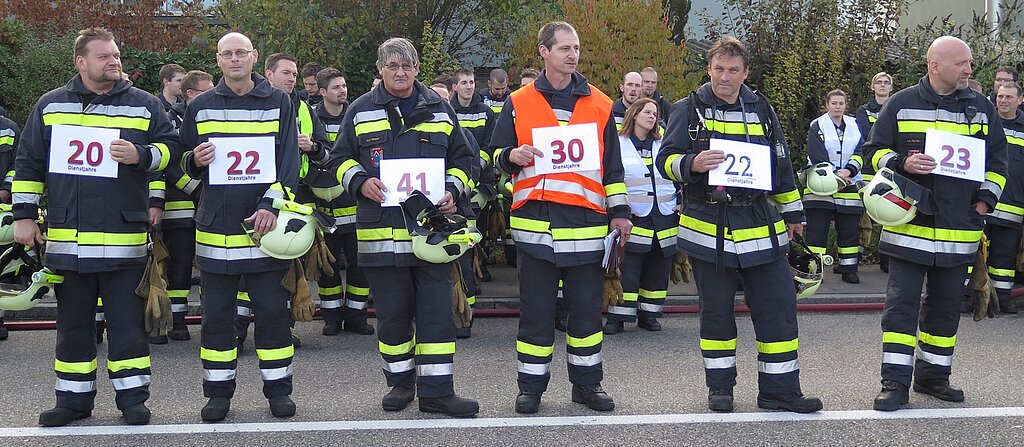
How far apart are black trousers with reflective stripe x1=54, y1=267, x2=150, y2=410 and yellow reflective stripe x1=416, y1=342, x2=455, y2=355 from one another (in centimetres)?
149

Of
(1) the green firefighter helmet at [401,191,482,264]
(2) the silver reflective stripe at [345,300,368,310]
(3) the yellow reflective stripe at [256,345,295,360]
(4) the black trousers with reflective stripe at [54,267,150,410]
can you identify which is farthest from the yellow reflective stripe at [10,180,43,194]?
(2) the silver reflective stripe at [345,300,368,310]

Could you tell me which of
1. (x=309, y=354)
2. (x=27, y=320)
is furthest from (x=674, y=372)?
(x=27, y=320)

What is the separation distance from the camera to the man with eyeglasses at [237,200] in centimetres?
600

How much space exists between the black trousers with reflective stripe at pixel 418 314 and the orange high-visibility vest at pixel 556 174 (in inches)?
26.0

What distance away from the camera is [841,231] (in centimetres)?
1082

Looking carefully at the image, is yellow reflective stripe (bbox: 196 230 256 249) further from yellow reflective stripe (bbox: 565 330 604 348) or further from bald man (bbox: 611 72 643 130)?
bald man (bbox: 611 72 643 130)

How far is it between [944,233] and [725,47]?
1607 millimetres

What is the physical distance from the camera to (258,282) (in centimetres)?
610

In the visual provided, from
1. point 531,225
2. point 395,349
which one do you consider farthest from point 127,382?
point 531,225

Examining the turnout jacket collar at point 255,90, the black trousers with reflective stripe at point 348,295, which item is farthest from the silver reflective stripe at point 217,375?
the black trousers with reflective stripe at point 348,295

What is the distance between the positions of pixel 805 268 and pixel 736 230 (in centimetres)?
113

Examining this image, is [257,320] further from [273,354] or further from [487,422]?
[487,422]

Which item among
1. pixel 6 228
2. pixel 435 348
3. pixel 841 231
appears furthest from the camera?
pixel 841 231

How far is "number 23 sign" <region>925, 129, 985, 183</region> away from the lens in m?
6.16
